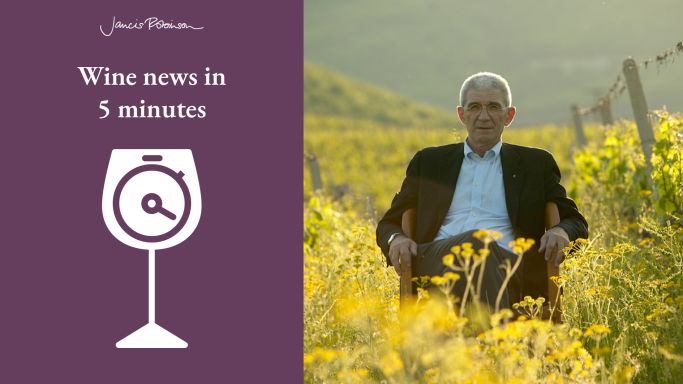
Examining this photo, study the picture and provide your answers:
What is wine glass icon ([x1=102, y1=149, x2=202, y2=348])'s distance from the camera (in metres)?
3.55

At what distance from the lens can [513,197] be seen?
12.2ft

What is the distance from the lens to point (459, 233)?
3594 millimetres

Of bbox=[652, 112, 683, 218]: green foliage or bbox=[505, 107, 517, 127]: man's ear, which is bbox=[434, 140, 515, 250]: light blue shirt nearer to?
bbox=[505, 107, 517, 127]: man's ear

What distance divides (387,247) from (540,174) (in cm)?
77

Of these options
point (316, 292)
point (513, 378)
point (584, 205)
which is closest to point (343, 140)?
point (584, 205)

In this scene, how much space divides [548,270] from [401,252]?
0.62 metres

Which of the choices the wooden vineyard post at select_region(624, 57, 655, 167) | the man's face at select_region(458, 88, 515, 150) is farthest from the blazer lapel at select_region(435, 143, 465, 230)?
the wooden vineyard post at select_region(624, 57, 655, 167)

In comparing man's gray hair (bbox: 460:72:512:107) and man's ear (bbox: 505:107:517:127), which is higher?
man's gray hair (bbox: 460:72:512:107)

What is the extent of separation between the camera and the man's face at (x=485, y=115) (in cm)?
371

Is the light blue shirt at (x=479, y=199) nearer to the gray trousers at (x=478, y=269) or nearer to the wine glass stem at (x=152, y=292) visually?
the gray trousers at (x=478, y=269)

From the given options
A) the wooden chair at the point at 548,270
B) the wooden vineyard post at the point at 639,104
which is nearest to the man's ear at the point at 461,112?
the wooden chair at the point at 548,270

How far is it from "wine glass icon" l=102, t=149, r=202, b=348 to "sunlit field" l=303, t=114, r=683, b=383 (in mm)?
716

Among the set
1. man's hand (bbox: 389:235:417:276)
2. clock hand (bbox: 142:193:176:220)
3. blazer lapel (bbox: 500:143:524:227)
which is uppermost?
blazer lapel (bbox: 500:143:524:227)

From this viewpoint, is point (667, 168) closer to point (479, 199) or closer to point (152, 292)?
point (479, 199)
